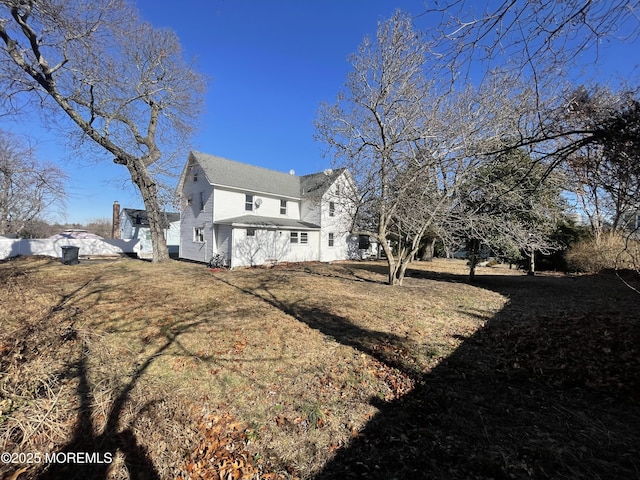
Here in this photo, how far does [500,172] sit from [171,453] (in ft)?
38.5

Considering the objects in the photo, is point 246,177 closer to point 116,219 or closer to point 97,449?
point 97,449

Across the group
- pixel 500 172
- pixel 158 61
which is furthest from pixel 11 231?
pixel 500 172

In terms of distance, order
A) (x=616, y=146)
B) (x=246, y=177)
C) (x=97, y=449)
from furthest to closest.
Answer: (x=246, y=177), (x=97, y=449), (x=616, y=146)

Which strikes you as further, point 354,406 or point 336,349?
point 336,349

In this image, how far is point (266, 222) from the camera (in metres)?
18.6

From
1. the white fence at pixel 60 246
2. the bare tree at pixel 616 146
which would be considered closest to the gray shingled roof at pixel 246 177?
the white fence at pixel 60 246

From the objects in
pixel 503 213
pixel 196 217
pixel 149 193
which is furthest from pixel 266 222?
pixel 503 213

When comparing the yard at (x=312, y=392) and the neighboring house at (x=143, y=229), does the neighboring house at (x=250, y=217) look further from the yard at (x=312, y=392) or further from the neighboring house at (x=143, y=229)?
the yard at (x=312, y=392)

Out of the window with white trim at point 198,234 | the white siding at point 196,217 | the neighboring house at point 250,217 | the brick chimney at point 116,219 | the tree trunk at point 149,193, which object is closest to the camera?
the tree trunk at point 149,193

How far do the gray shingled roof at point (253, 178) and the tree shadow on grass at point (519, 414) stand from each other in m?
13.3

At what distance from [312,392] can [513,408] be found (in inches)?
92.9

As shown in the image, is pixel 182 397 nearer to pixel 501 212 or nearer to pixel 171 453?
pixel 171 453

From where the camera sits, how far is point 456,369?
4.32 meters

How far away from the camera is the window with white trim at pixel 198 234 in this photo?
19.2 meters
